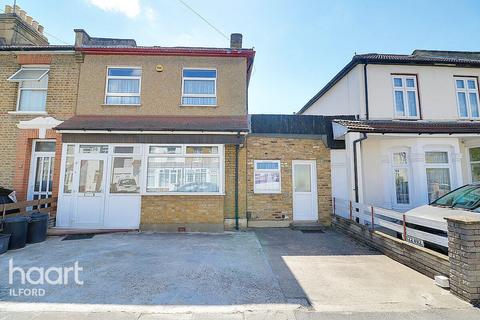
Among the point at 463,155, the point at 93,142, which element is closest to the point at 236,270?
the point at 93,142

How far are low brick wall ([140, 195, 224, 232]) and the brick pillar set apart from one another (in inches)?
238

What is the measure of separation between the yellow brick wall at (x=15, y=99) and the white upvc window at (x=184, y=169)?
349 cm

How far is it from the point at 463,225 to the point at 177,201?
7.24 m

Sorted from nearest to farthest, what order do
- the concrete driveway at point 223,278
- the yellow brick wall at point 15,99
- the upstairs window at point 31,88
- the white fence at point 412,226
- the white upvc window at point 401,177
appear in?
the concrete driveway at point 223,278
the white fence at point 412,226
the yellow brick wall at point 15,99
the upstairs window at point 31,88
the white upvc window at point 401,177

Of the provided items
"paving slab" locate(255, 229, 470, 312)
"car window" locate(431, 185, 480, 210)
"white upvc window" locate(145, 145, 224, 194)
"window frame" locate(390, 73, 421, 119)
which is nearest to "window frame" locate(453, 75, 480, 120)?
"window frame" locate(390, 73, 421, 119)

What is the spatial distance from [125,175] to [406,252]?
840 cm

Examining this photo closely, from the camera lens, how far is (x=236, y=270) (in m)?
4.93

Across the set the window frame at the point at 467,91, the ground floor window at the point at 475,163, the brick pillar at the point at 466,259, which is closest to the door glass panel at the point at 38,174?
the brick pillar at the point at 466,259

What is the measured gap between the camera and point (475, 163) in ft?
32.6

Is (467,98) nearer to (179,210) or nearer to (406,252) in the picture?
(406,252)

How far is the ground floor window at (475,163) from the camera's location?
9.85 meters

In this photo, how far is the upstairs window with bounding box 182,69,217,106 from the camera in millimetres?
9477

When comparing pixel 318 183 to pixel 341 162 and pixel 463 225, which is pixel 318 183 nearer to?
pixel 341 162

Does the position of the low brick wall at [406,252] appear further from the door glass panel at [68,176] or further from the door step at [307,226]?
the door glass panel at [68,176]
